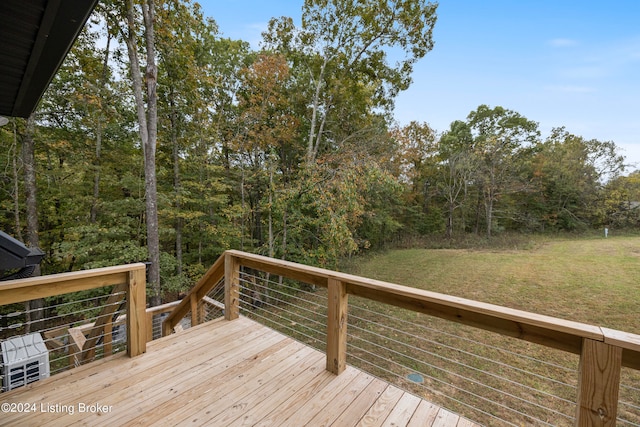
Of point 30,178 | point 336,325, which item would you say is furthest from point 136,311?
point 30,178

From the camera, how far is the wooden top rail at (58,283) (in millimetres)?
1548

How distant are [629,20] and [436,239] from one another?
11606 millimetres

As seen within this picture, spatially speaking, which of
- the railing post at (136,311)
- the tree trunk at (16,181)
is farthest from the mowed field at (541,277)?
the tree trunk at (16,181)

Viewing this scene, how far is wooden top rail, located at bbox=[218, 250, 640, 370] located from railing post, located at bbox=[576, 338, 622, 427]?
31mm

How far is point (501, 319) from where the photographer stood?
4.12ft

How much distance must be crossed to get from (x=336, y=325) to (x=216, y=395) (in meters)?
0.93

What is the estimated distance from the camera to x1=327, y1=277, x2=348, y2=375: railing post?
1.88 meters

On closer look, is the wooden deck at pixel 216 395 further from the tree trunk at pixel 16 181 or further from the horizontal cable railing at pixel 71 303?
the tree trunk at pixel 16 181

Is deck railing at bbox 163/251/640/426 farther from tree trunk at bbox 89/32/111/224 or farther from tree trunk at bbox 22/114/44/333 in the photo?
tree trunk at bbox 89/32/111/224

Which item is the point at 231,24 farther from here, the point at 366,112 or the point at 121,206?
the point at 121,206

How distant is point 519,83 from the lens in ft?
29.3

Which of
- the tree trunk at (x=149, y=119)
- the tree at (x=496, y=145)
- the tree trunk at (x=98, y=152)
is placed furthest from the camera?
the tree at (x=496, y=145)

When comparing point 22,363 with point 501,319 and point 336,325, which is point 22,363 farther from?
point 501,319

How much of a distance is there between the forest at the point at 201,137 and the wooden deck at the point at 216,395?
400cm
